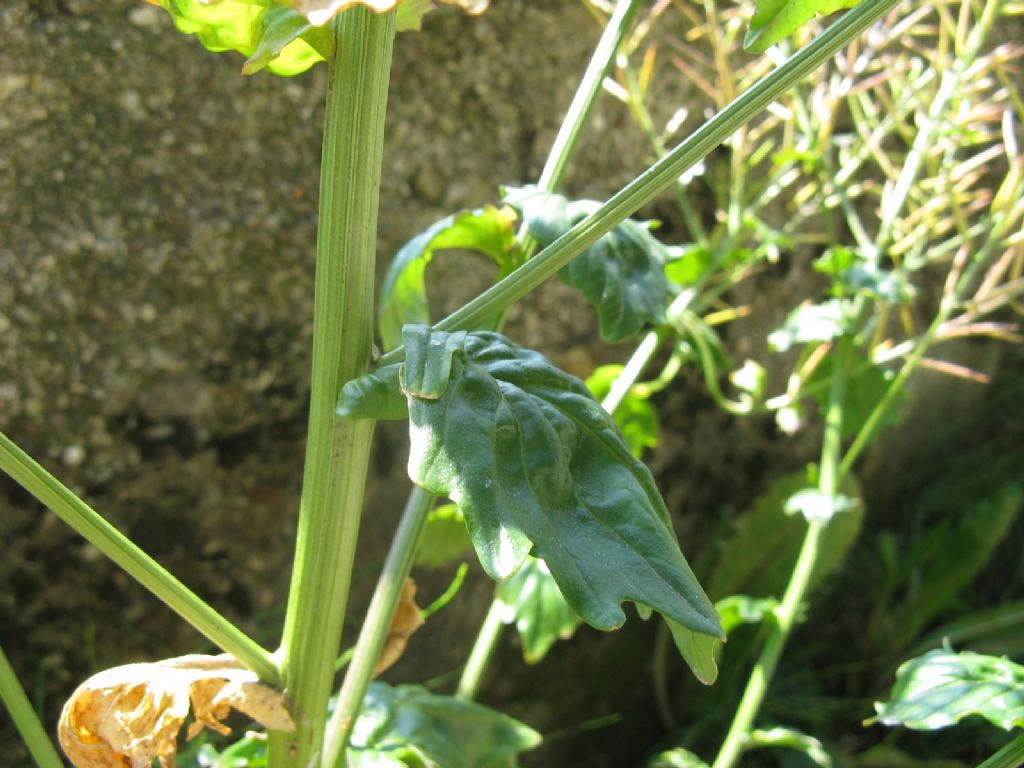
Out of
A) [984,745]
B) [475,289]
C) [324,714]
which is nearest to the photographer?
[324,714]

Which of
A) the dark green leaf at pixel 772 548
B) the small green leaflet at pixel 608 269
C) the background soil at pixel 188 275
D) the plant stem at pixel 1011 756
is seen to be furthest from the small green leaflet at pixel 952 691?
the dark green leaf at pixel 772 548

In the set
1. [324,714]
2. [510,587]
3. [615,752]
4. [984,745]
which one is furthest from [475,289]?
[984,745]

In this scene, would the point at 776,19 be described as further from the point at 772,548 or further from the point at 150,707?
the point at 772,548

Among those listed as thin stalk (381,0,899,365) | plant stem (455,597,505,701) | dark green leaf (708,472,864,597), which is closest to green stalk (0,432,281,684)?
thin stalk (381,0,899,365)

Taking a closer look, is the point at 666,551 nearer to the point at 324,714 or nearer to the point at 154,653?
the point at 324,714

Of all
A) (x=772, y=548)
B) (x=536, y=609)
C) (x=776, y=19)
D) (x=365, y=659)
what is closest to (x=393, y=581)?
(x=365, y=659)

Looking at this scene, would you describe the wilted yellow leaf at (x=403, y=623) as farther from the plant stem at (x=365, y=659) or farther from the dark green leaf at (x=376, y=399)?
the dark green leaf at (x=376, y=399)
